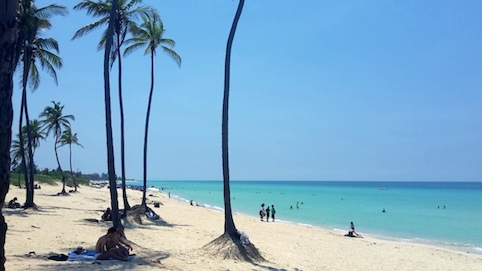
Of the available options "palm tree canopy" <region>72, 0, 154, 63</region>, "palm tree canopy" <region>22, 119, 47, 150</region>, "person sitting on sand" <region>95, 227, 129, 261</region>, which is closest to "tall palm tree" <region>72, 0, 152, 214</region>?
"palm tree canopy" <region>72, 0, 154, 63</region>

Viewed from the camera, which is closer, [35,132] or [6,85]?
[6,85]

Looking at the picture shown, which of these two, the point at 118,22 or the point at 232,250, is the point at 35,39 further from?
the point at 232,250

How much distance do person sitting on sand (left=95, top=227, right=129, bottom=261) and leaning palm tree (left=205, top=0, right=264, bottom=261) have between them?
3233mm

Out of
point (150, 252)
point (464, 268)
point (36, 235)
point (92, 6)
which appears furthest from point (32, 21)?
point (464, 268)

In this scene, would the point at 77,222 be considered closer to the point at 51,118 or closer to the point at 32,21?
the point at 32,21

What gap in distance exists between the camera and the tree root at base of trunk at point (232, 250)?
11.7 m

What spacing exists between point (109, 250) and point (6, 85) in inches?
232

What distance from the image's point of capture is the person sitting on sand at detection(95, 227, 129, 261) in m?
9.20

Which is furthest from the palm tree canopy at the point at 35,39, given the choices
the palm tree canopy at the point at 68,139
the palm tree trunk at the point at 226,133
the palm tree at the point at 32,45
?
the palm tree canopy at the point at 68,139

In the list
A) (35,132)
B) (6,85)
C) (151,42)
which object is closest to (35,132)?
(35,132)

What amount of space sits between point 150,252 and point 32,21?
44.7ft

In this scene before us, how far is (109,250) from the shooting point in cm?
927

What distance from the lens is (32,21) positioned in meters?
19.6

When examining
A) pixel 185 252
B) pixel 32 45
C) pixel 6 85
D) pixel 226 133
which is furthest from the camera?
pixel 32 45
